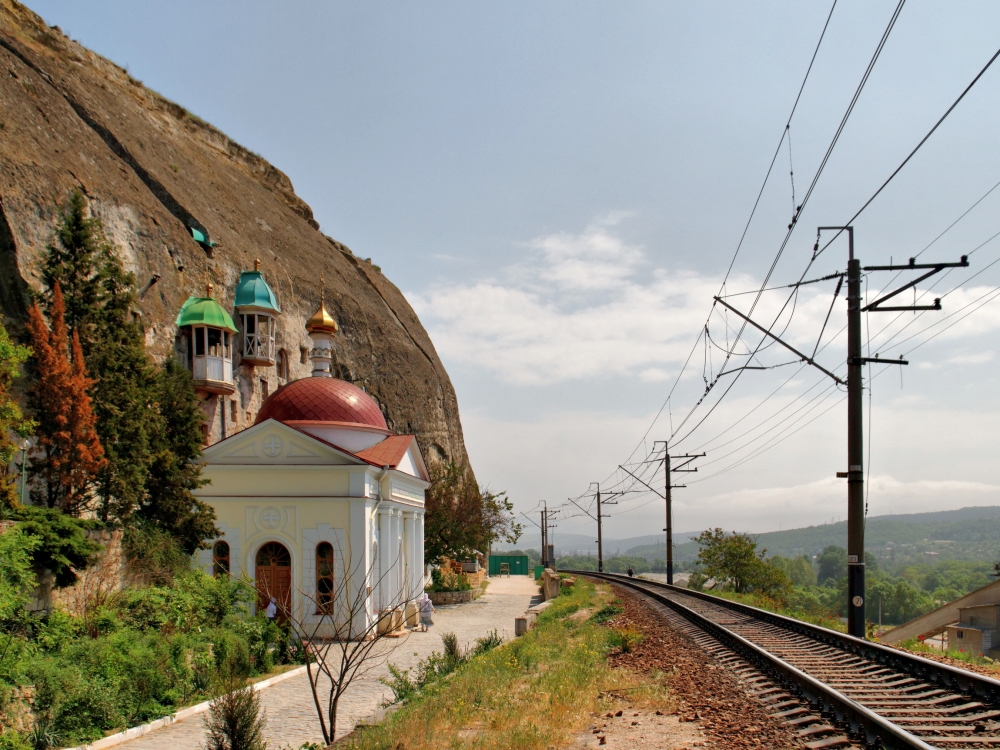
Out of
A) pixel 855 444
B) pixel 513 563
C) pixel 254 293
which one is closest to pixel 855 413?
pixel 855 444

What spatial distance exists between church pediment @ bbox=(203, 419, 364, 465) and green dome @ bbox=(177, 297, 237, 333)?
1053cm

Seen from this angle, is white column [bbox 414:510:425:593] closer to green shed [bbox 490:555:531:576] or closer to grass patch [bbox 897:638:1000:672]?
grass patch [bbox 897:638:1000:672]

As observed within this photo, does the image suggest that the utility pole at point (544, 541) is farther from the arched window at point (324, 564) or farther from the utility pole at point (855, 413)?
the utility pole at point (855, 413)

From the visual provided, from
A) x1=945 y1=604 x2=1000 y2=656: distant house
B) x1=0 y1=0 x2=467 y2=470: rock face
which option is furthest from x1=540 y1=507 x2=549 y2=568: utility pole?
x1=945 y1=604 x2=1000 y2=656: distant house

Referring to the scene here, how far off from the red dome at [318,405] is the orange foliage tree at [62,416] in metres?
9.22

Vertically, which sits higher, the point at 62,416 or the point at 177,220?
the point at 177,220

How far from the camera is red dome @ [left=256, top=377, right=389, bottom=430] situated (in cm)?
2800

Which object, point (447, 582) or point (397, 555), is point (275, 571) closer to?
point (397, 555)

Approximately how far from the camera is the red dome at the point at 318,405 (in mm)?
28000

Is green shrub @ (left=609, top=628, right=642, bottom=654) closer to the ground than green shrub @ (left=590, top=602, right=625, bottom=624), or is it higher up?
higher up

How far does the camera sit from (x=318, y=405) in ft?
92.7

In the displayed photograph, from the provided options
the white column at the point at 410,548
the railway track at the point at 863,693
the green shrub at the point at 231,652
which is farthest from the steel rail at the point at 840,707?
the white column at the point at 410,548

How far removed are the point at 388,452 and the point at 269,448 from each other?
411 cm

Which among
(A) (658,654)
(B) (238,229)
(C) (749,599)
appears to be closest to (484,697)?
(A) (658,654)
